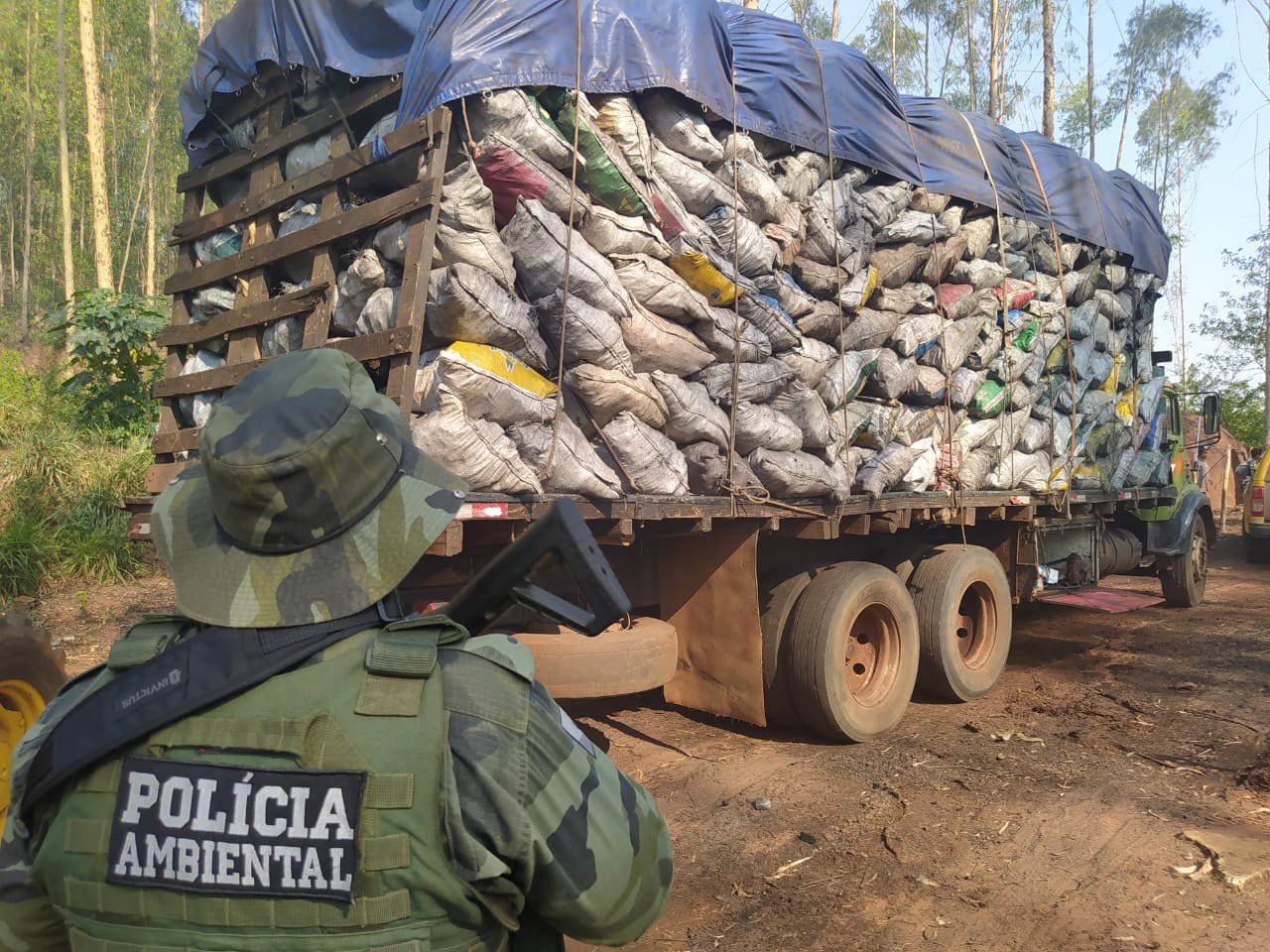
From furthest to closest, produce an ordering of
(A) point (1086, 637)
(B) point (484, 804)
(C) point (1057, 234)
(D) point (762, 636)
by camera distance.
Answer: (A) point (1086, 637) < (C) point (1057, 234) < (D) point (762, 636) < (B) point (484, 804)

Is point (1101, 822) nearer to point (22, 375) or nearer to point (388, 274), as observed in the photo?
point (388, 274)

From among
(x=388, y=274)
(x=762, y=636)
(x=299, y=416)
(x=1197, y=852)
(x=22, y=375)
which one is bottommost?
(x=1197, y=852)

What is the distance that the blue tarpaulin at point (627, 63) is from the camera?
135 inches

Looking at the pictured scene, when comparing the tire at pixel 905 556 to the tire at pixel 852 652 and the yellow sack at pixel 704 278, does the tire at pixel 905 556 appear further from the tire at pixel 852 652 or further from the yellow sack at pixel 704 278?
the yellow sack at pixel 704 278

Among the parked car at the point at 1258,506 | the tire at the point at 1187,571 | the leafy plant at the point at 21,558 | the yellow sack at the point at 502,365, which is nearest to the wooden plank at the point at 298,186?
the yellow sack at the point at 502,365

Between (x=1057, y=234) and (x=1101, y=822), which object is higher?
(x=1057, y=234)

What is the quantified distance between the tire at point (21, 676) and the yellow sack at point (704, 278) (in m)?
2.96

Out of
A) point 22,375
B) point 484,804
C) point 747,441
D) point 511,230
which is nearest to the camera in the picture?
point 484,804

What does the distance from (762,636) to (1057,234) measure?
4219 millimetres

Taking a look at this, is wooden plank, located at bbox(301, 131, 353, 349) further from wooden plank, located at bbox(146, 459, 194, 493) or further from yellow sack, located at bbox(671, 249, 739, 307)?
yellow sack, located at bbox(671, 249, 739, 307)

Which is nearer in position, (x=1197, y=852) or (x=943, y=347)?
(x=1197, y=852)

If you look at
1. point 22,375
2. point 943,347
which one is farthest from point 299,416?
point 22,375

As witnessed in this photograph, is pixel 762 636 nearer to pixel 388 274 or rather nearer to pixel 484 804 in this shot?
pixel 388 274

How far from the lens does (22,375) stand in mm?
12500
